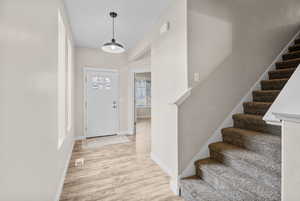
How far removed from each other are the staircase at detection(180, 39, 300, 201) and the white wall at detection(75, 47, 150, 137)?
310cm

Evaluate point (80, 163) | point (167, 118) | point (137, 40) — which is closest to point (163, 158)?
point (167, 118)

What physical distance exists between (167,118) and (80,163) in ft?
6.11

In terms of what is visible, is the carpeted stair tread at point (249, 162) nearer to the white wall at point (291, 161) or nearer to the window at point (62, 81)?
the white wall at point (291, 161)

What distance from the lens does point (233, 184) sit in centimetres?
144

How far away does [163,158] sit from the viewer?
7.80 ft

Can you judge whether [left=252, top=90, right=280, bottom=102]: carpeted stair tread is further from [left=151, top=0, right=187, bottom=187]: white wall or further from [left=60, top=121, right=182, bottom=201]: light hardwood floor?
[left=60, top=121, right=182, bottom=201]: light hardwood floor

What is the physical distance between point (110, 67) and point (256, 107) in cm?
387

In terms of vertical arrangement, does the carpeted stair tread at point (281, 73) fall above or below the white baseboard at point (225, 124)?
above

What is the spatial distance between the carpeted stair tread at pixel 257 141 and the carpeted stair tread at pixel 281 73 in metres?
1.26

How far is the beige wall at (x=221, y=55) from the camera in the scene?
187 cm

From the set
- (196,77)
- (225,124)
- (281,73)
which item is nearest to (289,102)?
(196,77)

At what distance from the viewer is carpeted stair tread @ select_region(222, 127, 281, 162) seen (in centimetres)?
142

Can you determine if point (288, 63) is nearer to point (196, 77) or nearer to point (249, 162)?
point (196, 77)

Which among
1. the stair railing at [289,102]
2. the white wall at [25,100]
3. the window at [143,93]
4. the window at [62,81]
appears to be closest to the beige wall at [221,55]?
the stair railing at [289,102]
